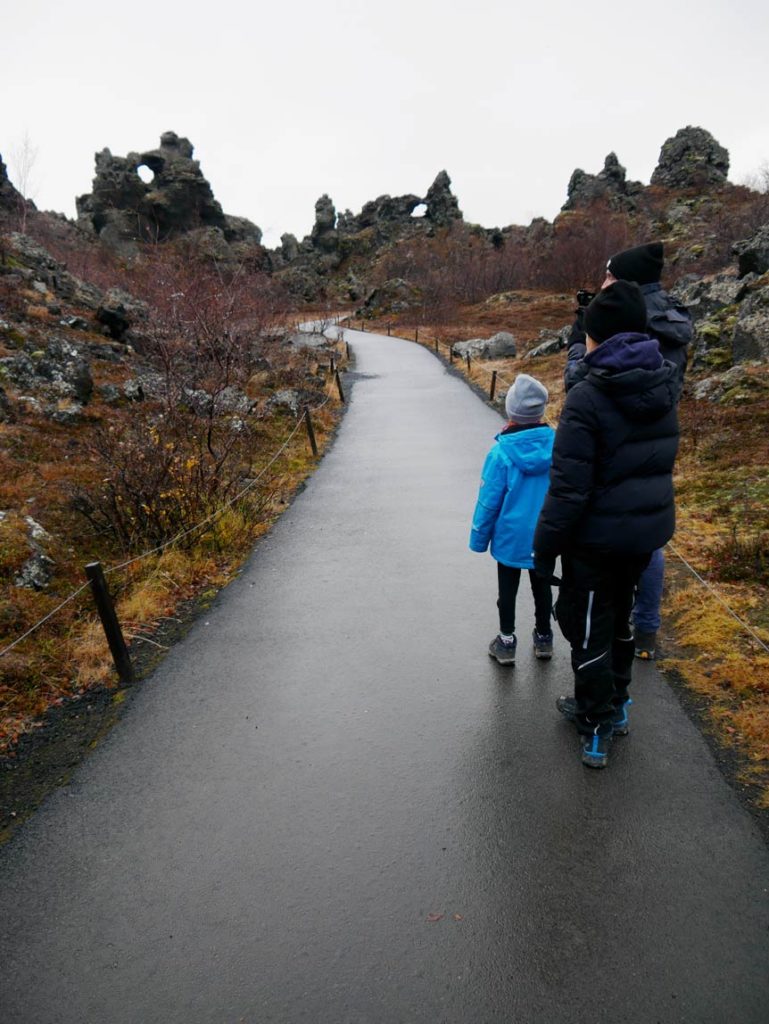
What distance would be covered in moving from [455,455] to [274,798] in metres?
8.09

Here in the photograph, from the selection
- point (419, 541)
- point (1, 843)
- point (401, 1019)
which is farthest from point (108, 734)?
point (419, 541)

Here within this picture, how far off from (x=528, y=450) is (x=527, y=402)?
31 centimetres

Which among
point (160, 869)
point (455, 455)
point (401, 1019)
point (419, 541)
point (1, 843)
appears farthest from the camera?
point (455, 455)

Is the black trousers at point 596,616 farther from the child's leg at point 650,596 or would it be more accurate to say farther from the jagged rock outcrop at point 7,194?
the jagged rock outcrop at point 7,194

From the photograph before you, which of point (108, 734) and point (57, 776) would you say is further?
point (108, 734)

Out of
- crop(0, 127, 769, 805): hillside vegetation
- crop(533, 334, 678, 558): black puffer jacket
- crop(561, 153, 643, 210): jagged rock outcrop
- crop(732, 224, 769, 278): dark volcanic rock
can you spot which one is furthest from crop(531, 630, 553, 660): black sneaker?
crop(561, 153, 643, 210): jagged rock outcrop

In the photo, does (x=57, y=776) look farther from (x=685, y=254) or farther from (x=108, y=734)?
(x=685, y=254)

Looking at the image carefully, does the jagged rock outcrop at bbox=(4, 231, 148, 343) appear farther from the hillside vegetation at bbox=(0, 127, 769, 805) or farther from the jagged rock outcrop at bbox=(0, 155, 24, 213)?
the jagged rock outcrop at bbox=(0, 155, 24, 213)

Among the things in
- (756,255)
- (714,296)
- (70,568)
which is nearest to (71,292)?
(70,568)

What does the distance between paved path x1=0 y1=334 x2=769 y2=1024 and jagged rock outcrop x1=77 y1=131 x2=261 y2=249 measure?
209 feet

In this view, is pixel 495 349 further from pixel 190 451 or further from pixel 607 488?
pixel 607 488

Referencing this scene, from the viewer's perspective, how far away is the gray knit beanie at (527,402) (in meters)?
3.88

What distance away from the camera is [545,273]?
53.2 m

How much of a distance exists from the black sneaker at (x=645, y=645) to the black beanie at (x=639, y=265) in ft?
7.86
